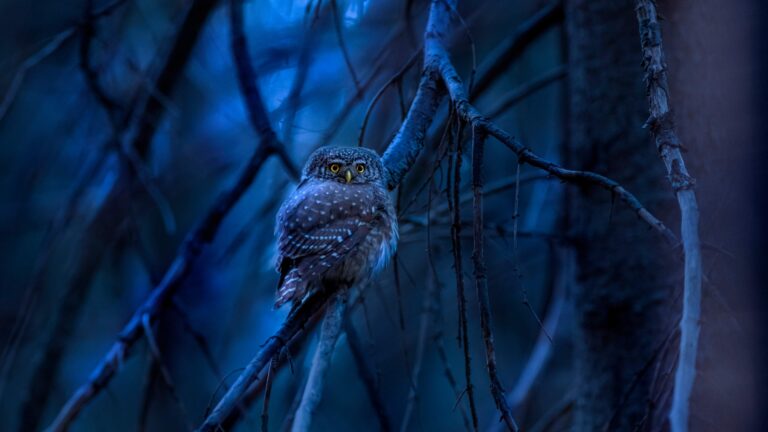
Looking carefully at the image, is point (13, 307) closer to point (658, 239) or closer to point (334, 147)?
point (334, 147)

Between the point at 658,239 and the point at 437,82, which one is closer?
the point at 437,82

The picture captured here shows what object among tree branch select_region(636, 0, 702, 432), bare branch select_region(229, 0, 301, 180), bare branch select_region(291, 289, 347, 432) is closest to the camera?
tree branch select_region(636, 0, 702, 432)

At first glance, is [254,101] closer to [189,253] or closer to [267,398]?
[189,253]

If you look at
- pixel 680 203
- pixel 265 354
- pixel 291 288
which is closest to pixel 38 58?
pixel 291 288

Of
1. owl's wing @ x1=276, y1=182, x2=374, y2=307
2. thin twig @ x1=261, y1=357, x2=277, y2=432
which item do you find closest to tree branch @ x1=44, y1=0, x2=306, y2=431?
owl's wing @ x1=276, y1=182, x2=374, y2=307

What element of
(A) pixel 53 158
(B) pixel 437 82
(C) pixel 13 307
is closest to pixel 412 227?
(B) pixel 437 82

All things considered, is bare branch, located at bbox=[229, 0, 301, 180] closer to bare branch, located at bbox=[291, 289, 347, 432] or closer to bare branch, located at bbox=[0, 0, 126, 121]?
bare branch, located at bbox=[0, 0, 126, 121]

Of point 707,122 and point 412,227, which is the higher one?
point 412,227

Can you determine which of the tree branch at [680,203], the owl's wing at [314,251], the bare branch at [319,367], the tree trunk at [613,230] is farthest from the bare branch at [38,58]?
the tree branch at [680,203]
